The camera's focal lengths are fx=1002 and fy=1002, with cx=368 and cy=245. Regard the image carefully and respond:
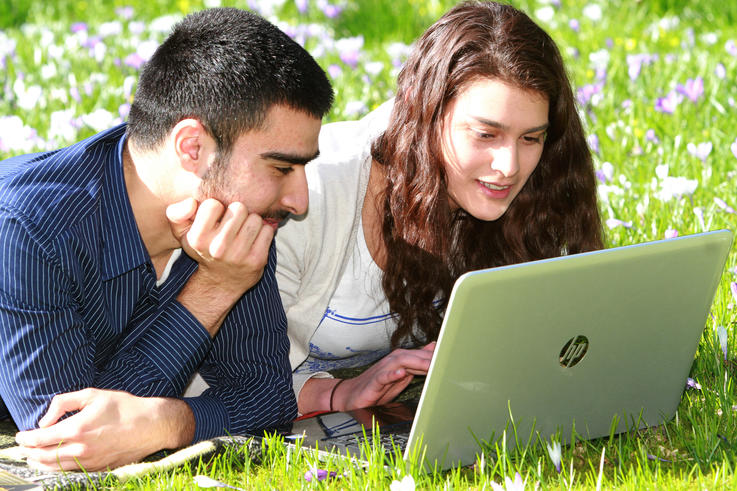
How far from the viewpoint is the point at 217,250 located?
2510 millimetres

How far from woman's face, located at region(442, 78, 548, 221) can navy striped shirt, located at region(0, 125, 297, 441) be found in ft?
2.01

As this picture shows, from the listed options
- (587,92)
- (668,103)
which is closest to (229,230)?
(668,103)

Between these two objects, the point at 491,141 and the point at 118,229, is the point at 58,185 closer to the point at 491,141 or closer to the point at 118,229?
the point at 118,229

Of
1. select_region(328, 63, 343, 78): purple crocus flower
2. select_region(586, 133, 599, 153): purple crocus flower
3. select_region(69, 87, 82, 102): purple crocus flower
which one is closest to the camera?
select_region(586, 133, 599, 153): purple crocus flower

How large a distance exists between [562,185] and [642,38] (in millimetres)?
3481

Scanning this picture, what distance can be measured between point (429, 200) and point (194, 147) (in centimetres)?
79

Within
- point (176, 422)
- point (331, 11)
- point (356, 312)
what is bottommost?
point (176, 422)

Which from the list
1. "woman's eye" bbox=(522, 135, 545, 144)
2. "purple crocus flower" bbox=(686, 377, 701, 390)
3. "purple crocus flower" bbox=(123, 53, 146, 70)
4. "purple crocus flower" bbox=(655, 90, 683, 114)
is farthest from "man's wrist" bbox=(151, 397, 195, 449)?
"purple crocus flower" bbox=(123, 53, 146, 70)

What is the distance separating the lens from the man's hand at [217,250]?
2496 mm

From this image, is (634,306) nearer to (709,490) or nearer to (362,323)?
(709,490)

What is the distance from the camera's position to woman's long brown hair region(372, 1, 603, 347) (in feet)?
9.43

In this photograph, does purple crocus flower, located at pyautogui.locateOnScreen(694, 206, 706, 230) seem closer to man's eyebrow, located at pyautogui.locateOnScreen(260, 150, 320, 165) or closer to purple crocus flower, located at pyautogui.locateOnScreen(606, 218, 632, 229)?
purple crocus flower, located at pyautogui.locateOnScreen(606, 218, 632, 229)

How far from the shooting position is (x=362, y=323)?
3.12 metres

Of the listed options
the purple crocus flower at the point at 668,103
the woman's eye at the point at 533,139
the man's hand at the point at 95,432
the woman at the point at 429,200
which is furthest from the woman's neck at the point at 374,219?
the purple crocus flower at the point at 668,103
